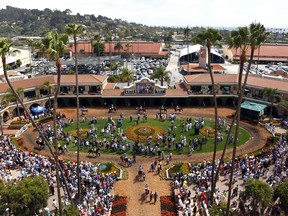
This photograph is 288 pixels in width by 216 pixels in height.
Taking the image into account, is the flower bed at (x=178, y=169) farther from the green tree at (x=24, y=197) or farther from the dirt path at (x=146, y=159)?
the green tree at (x=24, y=197)

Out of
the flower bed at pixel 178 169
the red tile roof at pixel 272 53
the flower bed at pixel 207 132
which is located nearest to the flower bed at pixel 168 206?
the flower bed at pixel 178 169

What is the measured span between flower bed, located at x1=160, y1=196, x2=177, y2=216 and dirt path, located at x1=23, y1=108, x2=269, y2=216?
1.41 ft

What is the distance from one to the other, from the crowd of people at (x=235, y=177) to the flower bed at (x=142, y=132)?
37.5 feet

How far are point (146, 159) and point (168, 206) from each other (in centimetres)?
1079

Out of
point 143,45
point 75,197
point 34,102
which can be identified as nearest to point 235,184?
point 75,197

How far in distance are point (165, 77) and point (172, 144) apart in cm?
3063

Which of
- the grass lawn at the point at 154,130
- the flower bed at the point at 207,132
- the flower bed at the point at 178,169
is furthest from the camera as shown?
the flower bed at the point at 207,132

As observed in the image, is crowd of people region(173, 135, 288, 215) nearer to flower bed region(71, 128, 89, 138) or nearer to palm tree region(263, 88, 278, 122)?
palm tree region(263, 88, 278, 122)

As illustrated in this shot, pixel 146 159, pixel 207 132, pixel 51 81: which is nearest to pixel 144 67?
pixel 51 81

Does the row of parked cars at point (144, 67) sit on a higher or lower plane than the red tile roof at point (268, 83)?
lower

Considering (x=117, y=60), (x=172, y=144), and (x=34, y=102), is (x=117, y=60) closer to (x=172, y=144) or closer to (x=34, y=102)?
(x=34, y=102)

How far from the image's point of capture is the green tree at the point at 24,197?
942 inches

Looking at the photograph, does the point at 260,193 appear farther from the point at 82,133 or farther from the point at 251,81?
the point at 251,81

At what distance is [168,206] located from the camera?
95.4ft
